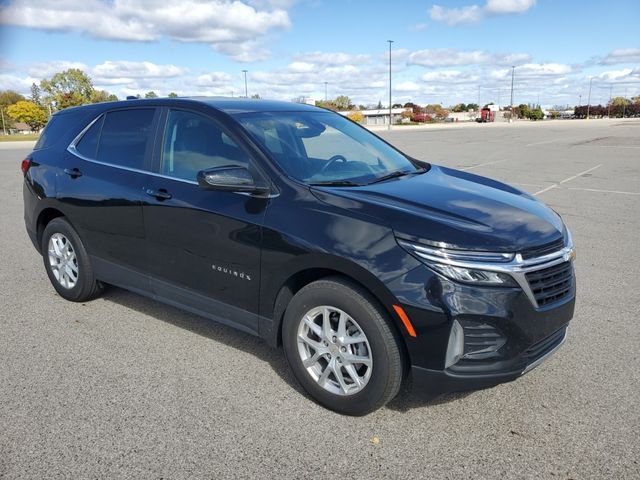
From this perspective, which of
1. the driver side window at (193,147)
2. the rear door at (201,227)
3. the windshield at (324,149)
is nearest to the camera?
the rear door at (201,227)

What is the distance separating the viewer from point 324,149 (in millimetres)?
4012

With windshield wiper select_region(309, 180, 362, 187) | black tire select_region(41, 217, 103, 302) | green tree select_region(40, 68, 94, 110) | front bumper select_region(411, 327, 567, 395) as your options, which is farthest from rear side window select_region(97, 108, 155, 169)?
green tree select_region(40, 68, 94, 110)

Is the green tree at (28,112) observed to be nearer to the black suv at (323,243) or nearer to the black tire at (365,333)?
the black suv at (323,243)

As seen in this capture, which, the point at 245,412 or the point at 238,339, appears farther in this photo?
the point at 238,339

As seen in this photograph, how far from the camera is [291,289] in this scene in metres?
3.35

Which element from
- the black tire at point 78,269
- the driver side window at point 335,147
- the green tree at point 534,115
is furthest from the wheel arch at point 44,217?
the green tree at point 534,115

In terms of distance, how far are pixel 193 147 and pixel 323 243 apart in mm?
1413

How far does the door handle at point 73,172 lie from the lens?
4.62m

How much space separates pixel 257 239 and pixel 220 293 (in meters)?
0.55

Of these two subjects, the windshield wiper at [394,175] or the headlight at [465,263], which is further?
the windshield wiper at [394,175]

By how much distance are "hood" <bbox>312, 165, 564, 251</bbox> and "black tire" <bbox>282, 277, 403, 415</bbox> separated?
44cm

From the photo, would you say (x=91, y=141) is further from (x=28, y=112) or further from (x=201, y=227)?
(x=28, y=112)

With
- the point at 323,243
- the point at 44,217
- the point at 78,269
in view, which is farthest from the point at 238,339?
the point at 44,217

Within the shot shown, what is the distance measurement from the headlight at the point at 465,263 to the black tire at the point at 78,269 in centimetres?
314
